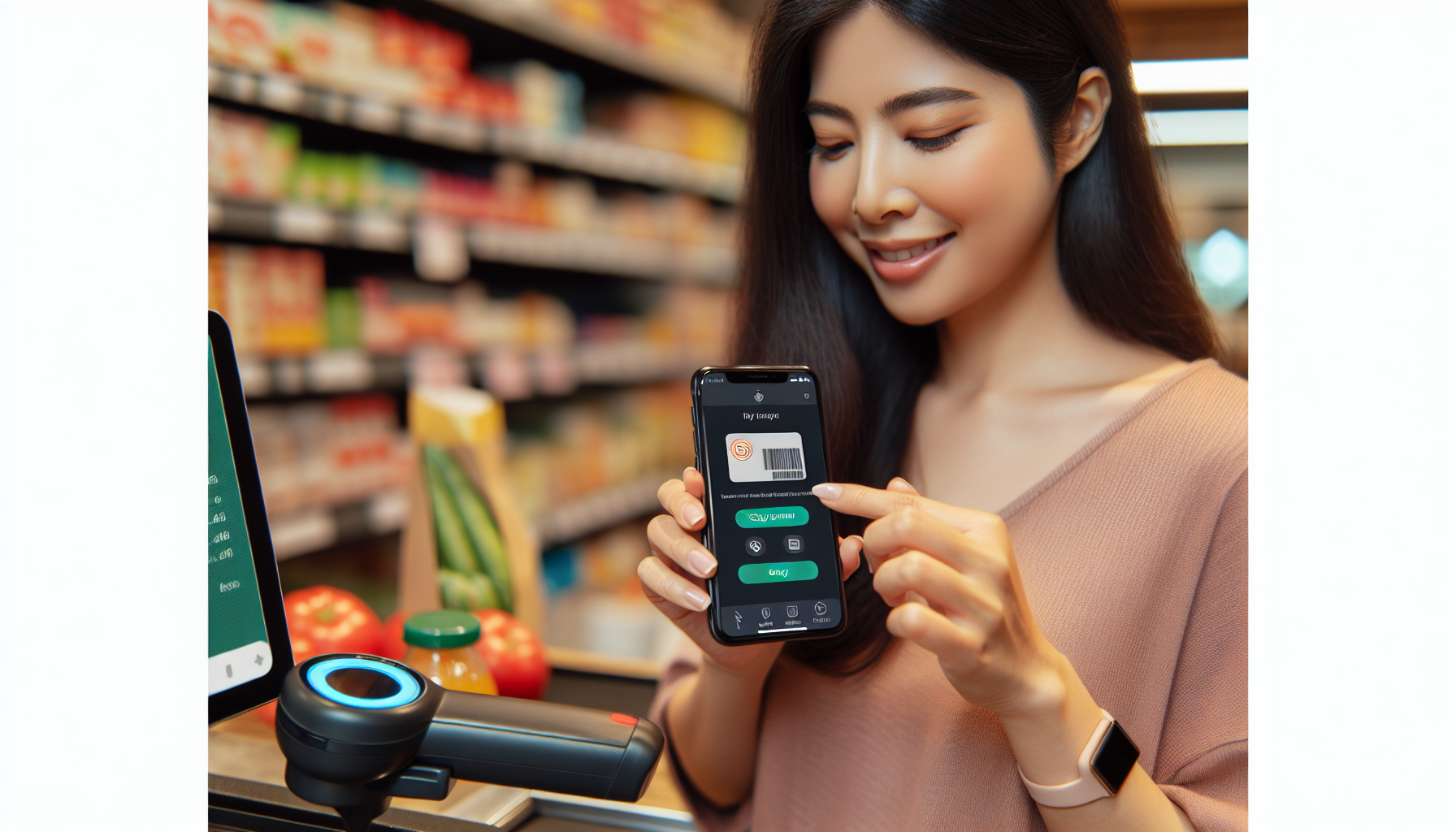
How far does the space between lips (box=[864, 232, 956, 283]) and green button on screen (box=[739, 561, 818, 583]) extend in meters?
0.32

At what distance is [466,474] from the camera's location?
1.26m

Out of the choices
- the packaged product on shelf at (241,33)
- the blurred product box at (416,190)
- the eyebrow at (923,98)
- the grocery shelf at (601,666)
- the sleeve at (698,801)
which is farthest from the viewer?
the blurred product box at (416,190)

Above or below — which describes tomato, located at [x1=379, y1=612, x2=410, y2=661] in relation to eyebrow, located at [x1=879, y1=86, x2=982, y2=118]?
below

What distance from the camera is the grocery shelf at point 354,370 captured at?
89.0 inches

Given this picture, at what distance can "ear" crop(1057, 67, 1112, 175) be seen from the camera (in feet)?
3.19

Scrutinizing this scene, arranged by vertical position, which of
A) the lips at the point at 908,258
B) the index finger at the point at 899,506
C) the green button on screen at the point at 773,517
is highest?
the lips at the point at 908,258

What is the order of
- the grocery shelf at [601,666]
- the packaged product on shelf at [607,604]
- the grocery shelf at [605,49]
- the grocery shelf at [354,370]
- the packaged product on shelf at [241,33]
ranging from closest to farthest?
the grocery shelf at [601,666], the packaged product on shelf at [241,33], the grocery shelf at [354,370], the packaged product on shelf at [607,604], the grocery shelf at [605,49]

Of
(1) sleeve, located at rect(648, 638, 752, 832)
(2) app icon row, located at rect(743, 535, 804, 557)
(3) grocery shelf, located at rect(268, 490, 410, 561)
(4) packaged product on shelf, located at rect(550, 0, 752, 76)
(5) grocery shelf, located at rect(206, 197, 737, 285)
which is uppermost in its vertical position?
(4) packaged product on shelf, located at rect(550, 0, 752, 76)

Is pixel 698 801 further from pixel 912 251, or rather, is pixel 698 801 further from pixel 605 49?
pixel 605 49

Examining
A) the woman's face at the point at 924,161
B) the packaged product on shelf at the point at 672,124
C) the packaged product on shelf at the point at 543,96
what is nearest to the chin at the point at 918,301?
the woman's face at the point at 924,161

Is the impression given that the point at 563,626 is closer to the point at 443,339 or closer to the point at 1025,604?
the point at 443,339

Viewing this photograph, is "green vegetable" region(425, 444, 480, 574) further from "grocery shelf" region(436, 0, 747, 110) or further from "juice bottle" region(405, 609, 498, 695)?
"grocery shelf" region(436, 0, 747, 110)

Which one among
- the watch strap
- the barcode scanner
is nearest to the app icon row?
the barcode scanner

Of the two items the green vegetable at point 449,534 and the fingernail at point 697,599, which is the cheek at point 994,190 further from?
the green vegetable at point 449,534
